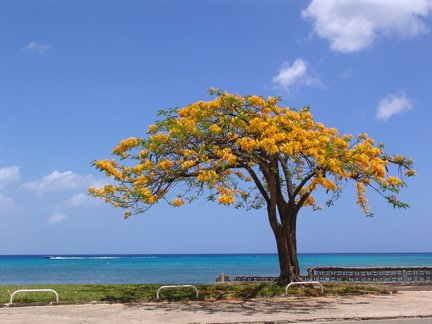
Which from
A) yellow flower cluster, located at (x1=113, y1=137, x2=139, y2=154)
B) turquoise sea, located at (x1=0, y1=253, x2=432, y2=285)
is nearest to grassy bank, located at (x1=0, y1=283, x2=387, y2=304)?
yellow flower cluster, located at (x1=113, y1=137, x2=139, y2=154)

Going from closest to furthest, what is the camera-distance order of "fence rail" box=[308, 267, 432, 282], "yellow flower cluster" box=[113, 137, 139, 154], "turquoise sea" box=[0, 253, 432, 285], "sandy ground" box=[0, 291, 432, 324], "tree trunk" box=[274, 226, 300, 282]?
"sandy ground" box=[0, 291, 432, 324] < "yellow flower cluster" box=[113, 137, 139, 154] < "tree trunk" box=[274, 226, 300, 282] < "fence rail" box=[308, 267, 432, 282] < "turquoise sea" box=[0, 253, 432, 285]

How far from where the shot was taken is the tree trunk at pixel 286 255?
19.5 meters

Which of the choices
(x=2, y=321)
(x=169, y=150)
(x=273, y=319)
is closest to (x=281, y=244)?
(x=169, y=150)

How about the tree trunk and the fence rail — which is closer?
the tree trunk

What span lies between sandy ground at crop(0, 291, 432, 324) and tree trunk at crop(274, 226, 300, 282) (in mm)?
2949

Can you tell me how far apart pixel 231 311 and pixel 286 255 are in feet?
20.4

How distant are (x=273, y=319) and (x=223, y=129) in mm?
7485

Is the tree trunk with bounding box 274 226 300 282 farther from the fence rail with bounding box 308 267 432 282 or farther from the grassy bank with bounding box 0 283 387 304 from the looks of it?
the fence rail with bounding box 308 267 432 282

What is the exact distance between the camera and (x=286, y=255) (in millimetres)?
19531

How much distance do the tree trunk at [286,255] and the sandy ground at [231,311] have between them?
2.95 meters

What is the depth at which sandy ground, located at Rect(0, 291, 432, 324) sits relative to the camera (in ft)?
41.0

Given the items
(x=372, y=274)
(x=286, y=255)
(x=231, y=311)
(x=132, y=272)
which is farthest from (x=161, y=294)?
(x=132, y=272)

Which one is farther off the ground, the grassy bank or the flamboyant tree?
the flamboyant tree

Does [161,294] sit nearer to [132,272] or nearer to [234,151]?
[234,151]
